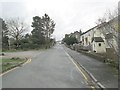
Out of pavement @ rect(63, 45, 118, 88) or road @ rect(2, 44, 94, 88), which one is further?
pavement @ rect(63, 45, 118, 88)

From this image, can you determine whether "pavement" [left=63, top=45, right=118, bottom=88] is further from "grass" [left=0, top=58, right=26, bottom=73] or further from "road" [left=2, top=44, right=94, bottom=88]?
"grass" [left=0, top=58, right=26, bottom=73]

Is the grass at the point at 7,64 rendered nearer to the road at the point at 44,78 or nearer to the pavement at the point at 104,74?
the road at the point at 44,78

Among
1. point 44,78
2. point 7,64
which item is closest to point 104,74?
point 44,78

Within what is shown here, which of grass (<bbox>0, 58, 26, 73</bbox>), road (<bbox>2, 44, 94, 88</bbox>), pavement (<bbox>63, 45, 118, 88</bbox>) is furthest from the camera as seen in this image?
grass (<bbox>0, 58, 26, 73</bbox>)

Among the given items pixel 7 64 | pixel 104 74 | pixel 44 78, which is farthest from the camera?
pixel 7 64

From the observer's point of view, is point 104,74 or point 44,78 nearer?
point 44,78

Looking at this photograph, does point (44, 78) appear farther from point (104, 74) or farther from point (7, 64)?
point (7, 64)

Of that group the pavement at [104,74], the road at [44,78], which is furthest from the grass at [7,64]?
the pavement at [104,74]

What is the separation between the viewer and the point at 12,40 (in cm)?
9469

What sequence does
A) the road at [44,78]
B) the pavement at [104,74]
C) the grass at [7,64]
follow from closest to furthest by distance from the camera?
the road at [44,78], the pavement at [104,74], the grass at [7,64]

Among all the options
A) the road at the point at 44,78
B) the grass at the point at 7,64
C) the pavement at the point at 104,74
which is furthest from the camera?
the grass at the point at 7,64

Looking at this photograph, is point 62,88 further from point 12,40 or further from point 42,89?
point 12,40

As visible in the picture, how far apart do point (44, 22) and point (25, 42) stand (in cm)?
2405

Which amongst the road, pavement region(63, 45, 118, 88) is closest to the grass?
the road
